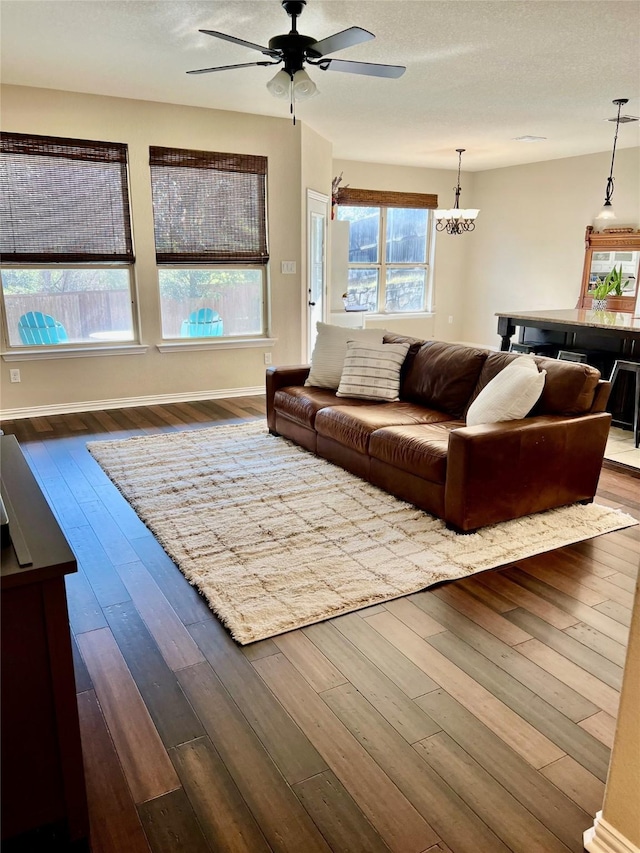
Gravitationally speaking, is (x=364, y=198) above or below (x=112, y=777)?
above

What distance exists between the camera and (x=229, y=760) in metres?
1.63

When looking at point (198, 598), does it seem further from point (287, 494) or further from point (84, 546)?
point (287, 494)

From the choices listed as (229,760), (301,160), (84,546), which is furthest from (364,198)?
(229,760)

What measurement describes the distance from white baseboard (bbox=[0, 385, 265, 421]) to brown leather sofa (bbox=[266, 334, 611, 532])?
2178 mm

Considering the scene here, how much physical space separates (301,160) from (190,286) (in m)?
1.65

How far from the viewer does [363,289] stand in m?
8.73

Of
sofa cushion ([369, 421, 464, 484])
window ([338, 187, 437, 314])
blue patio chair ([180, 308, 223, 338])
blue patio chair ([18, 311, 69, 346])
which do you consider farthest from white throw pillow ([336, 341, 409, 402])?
window ([338, 187, 437, 314])

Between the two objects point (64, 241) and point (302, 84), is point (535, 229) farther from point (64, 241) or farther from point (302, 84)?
point (64, 241)

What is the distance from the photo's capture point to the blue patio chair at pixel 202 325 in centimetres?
581

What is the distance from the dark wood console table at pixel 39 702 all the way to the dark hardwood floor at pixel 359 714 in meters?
0.14

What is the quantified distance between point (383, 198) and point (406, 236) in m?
0.71

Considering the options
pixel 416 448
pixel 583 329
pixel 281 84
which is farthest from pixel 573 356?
pixel 281 84

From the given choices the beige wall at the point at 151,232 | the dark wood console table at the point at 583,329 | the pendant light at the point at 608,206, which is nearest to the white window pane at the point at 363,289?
the beige wall at the point at 151,232

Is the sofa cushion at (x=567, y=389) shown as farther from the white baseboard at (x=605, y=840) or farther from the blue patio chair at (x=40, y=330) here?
the blue patio chair at (x=40, y=330)
